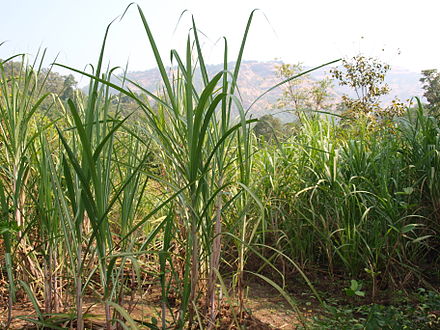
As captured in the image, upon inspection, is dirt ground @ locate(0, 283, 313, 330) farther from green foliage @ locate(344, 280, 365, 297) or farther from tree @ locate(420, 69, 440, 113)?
tree @ locate(420, 69, 440, 113)

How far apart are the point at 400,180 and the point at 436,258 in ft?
1.87

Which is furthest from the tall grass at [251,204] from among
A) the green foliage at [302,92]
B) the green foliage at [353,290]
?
the green foliage at [302,92]

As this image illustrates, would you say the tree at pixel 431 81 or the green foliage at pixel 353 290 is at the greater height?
the tree at pixel 431 81

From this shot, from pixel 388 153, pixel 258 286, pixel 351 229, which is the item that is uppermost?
pixel 388 153

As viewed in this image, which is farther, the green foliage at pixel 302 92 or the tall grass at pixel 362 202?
the green foliage at pixel 302 92

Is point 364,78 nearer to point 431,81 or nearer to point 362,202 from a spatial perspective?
point 362,202

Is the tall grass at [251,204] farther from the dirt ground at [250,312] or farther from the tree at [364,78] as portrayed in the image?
the tree at [364,78]

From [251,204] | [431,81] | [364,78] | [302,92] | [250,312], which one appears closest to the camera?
[250,312]

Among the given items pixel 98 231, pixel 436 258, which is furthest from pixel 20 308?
pixel 436 258

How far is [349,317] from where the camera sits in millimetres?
1987

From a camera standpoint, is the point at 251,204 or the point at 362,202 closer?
the point at 251,204

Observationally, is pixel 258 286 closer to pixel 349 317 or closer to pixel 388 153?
pixel 349 317

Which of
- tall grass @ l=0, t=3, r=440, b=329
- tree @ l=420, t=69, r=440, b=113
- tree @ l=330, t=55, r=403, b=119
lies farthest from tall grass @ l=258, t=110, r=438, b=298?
tree @ l=420, t=69, r=440, b=113

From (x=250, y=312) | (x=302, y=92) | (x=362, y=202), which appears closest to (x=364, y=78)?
(x=302, y=92)
